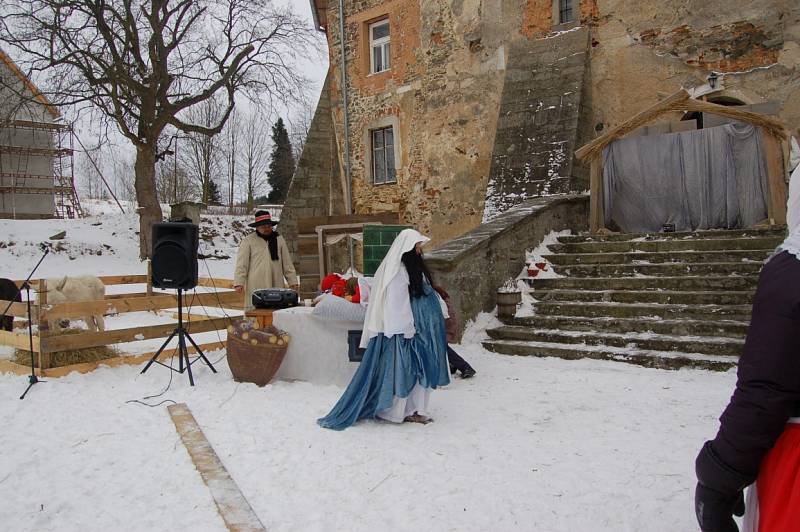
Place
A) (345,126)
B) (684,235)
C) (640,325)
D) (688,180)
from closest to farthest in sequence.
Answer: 1. (640,325)
2. (684,235)
3. (688,180)
4. (345,126)

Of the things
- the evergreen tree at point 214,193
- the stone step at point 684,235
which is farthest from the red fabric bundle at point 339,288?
the evergreen tree at point 214,193

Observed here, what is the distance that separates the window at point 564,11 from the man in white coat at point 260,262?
8.01 meters

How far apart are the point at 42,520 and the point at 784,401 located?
11.5 ft

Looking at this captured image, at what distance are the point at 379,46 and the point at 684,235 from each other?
31.9 feet

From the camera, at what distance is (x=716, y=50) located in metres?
10.2

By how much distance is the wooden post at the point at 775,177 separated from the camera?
9008mm

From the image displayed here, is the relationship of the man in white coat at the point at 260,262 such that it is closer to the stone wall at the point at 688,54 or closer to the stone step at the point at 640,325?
the stone step at the point at 640,325

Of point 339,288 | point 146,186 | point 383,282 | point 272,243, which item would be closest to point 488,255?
point 339,288

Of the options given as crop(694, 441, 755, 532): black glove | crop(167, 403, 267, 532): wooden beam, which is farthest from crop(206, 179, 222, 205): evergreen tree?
crop(694, 441, 755, 532): black glove

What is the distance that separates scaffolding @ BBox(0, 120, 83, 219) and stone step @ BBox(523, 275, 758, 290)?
72.1 ft

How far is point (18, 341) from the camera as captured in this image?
21.5 ft

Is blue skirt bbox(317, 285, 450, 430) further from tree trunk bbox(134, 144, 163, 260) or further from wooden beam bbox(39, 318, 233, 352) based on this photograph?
tree trunk bbox(134, 144, 163, 260)

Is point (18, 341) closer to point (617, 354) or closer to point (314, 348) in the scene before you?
point (314, 348)

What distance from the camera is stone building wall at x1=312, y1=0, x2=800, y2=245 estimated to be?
1002cm
